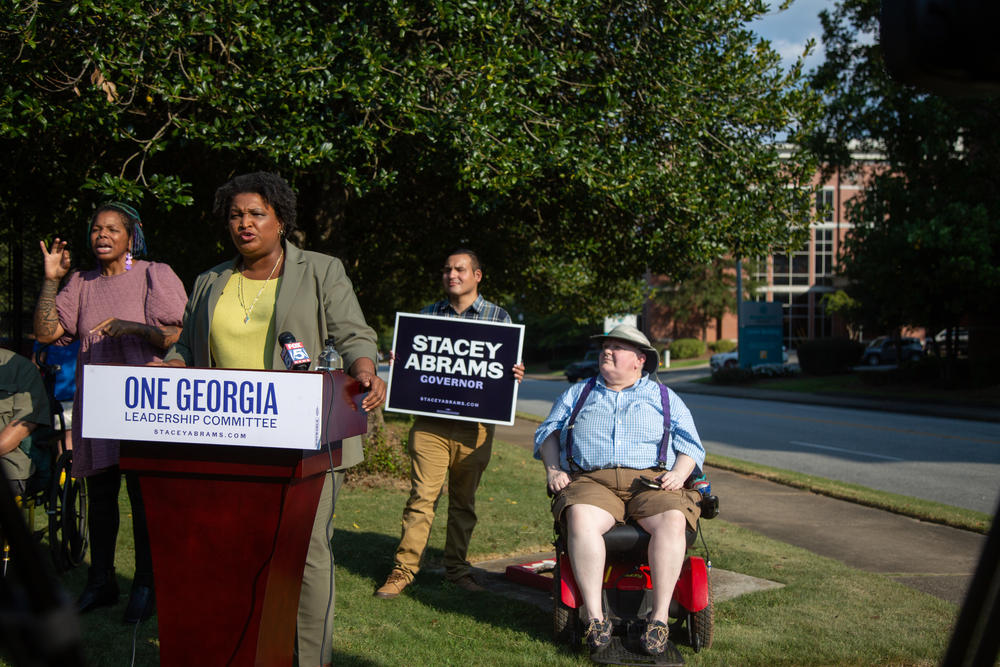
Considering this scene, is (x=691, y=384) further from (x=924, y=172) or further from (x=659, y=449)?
(x=659, y=449)

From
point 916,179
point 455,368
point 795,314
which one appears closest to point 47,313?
point 455,368

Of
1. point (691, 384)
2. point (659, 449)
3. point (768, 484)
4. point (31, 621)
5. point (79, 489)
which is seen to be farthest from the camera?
point (691, 384)

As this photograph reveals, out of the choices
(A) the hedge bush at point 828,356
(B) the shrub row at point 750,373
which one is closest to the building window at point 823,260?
(A) the hedge bush at point 828,356

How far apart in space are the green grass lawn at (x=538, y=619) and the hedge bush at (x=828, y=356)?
33.1 m

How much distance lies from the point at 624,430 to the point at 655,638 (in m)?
1.13

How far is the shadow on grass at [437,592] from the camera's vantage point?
4.73 metres

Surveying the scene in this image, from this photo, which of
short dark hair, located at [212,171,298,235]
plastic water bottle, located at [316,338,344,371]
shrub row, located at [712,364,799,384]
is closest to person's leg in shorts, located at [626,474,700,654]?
plastic water bottle, located at [316,338,344,371]

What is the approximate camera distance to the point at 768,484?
33.4 feet

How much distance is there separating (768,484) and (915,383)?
2300 cm

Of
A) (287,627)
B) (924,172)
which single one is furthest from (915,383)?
(287,627)

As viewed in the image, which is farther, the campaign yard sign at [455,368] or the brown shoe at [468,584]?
the campaign yard sign at [455,368]

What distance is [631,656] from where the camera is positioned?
4156 mm

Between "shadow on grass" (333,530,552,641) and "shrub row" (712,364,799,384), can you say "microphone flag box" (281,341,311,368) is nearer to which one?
"shadow on grass" (333,530,552,641)

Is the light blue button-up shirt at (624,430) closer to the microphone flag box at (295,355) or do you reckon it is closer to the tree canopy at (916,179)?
the microphone flag box at (295,355)
